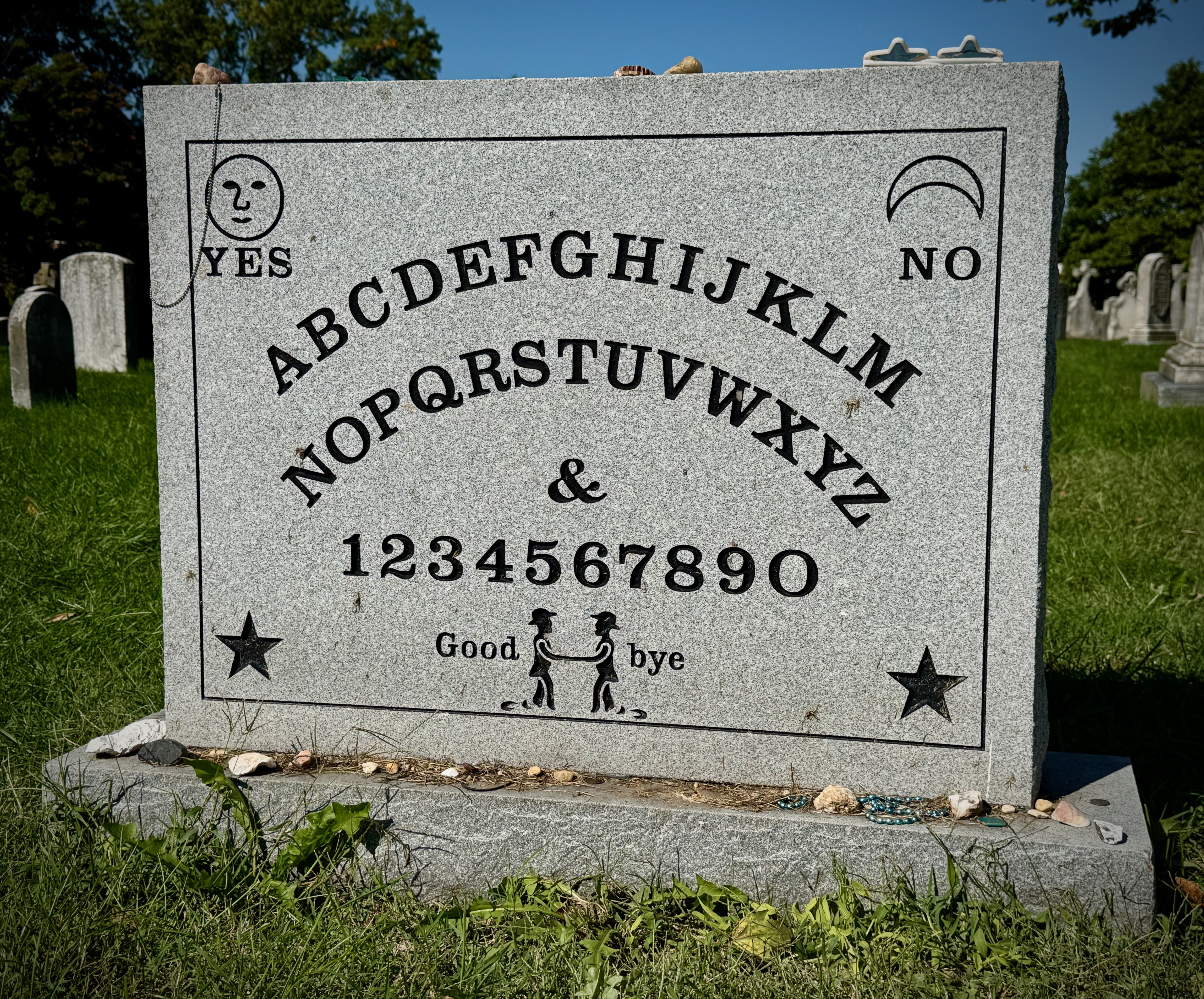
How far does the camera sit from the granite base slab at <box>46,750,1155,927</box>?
2148 mm

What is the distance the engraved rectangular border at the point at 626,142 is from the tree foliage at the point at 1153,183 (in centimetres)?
3686


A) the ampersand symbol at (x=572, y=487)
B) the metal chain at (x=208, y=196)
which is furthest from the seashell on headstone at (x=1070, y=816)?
the metal chain at (x=208, y=196)

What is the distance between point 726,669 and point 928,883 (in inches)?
25.4

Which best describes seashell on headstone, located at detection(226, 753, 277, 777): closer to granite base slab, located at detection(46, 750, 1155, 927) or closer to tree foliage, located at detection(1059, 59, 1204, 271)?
granite base slab, located at detection(46, 750, 1155, 927)

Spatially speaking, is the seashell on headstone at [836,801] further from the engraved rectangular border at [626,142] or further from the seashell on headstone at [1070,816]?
the seashell on headstone at [1070,816]

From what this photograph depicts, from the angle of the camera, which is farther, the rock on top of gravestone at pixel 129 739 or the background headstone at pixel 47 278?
the background headstone at pixel 47 278

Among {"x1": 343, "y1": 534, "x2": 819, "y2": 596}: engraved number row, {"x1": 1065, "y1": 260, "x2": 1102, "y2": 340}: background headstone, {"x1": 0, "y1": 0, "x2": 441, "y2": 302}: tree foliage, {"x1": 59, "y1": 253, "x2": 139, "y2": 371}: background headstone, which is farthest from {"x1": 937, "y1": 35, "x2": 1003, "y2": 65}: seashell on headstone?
{"x1": 1065, "y1": 260, "x2": 1102, "y2": 340}: background headstone

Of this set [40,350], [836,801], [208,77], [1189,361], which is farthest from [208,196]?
[1189,361]

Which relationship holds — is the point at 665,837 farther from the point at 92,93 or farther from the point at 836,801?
the point at 92,93

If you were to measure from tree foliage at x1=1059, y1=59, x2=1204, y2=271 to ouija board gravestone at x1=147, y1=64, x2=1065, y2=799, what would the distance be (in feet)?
121

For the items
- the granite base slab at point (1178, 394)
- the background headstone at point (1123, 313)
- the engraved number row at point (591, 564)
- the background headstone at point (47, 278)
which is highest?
the background headstone at point (1123, 313)

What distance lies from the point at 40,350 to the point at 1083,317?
2480 centimetres

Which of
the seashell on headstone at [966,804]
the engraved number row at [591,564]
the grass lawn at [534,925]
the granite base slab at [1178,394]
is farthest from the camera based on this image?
the granite base slab at [1178,394]

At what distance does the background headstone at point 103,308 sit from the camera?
10.4 metres
